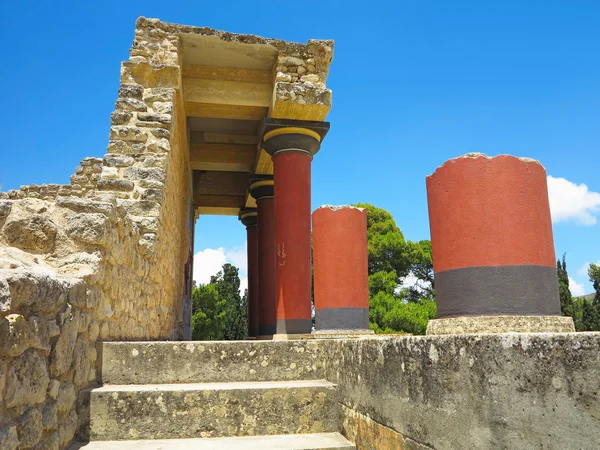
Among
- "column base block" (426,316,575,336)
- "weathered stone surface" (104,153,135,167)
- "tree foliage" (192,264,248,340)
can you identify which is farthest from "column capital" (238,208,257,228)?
"tree foliage" (192,264,248,340)

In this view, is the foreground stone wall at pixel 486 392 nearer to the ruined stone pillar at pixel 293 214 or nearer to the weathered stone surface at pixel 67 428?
the weathered stone surface at pixel 67 428

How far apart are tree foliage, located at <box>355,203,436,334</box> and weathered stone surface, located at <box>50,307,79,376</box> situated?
63.8 ft

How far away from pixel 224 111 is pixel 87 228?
5.31 meters

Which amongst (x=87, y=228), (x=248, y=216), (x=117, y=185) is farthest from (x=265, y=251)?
(x=87, y=228)

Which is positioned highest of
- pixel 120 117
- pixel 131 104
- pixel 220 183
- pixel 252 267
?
pixel 220 183

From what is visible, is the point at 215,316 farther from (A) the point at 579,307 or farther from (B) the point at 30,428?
(B) the point at 30,428

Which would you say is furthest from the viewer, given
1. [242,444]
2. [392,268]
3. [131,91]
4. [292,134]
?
[392,268]

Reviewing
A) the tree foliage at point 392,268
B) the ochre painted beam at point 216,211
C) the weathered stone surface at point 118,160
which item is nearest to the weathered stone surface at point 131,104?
A: the weathered stone surface at point 118,160

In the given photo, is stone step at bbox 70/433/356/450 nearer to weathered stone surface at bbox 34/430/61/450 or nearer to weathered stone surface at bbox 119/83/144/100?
weathered stone surface at bbox 34/430/61/450

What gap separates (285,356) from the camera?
3.57 metres

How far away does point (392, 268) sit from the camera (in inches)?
989

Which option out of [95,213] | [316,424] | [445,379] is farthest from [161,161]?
[445,379]

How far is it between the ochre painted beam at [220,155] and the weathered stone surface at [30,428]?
26.8 feet

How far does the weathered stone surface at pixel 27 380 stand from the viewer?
5.95 ft
